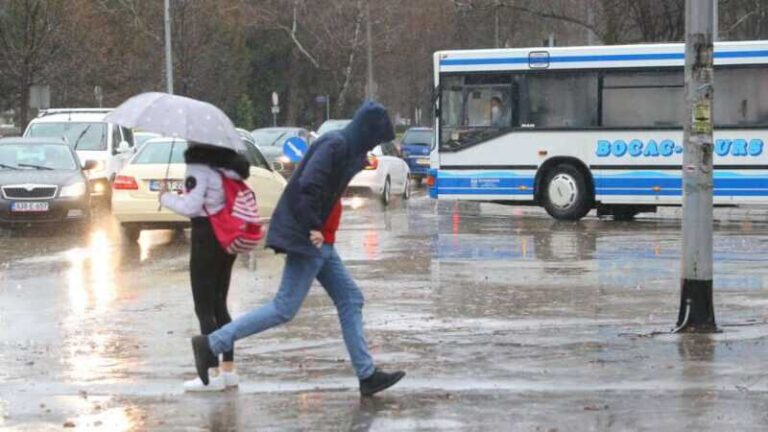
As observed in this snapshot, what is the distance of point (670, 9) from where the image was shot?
36.9 m

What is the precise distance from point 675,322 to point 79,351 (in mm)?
4782

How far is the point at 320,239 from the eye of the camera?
776cm

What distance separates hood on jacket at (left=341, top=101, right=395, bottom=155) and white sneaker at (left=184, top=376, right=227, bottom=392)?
5.62 ft

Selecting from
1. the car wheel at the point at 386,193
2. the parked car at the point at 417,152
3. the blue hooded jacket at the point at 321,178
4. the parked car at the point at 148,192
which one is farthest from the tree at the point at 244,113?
the blue hooded jacket at the point at 321,178

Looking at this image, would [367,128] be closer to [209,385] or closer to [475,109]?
[209,385]

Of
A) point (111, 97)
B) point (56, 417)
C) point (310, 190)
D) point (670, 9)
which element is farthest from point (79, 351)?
point (111, 97)

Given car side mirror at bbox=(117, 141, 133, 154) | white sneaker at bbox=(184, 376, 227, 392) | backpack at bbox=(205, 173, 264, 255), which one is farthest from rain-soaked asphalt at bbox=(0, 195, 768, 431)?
car side mirror at bbox=(117, 141, 133, 154)

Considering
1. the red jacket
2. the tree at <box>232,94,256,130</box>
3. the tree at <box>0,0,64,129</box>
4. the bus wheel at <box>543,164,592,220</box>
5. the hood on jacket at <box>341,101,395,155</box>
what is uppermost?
the tree at <box>0,0,64,129</box>

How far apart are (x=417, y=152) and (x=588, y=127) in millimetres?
18049

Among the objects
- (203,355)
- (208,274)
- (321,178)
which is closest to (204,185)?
(208,274)

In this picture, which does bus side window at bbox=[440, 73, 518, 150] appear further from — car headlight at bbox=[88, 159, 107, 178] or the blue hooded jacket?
the blue hooded jacket

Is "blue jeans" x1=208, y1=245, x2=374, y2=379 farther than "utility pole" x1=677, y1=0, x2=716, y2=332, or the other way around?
"utility pole" x1=677, y1=0, x2=716, y2=332

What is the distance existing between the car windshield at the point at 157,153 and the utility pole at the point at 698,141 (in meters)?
10.1

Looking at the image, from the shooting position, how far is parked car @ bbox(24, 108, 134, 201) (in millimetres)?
25938
